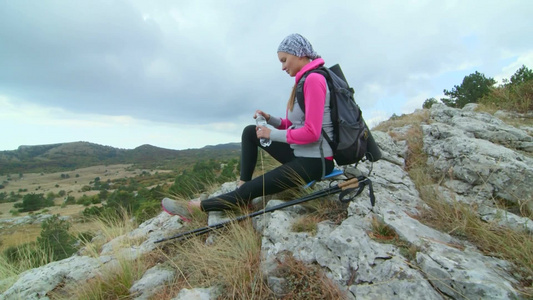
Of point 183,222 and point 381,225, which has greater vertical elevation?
point 381,225

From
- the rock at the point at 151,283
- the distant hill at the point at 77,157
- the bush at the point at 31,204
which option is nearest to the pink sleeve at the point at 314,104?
the rock at the point at 151,283

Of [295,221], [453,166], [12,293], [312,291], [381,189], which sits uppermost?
[453,166]

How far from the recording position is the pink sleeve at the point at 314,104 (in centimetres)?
235

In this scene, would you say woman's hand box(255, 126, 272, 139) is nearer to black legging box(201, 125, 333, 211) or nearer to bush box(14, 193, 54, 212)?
black legging box(201, 125, 333, 211)

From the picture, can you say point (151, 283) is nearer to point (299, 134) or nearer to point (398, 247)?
point (299, 134)

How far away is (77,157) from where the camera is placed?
16938cm

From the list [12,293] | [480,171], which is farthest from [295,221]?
[12,293]

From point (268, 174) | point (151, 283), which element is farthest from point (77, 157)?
point (268, 174)

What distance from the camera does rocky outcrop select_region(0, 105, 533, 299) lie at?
149cm

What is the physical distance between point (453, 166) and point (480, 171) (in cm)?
37

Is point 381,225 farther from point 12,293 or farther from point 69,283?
point 12,293

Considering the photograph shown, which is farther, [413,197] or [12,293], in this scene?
[413,197]

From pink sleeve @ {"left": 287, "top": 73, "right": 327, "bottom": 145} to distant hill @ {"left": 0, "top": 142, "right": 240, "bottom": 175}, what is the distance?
5319 inches

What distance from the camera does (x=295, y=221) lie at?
8.04ft
